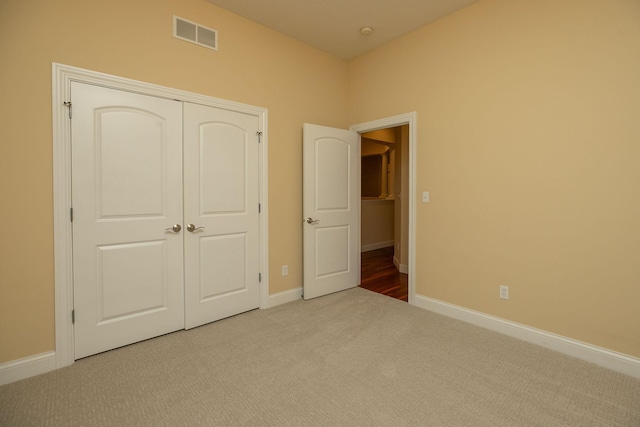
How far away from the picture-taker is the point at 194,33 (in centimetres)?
271

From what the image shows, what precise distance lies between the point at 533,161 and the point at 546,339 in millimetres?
1469

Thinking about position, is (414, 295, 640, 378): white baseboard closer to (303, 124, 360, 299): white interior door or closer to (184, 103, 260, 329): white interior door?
(303, 124, 360, 299): white interior door

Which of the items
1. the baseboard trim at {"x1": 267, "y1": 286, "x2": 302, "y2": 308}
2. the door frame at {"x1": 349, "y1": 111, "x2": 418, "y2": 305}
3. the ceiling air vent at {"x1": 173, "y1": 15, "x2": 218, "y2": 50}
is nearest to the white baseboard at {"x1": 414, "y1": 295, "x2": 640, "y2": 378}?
the door frame at {"x1": 349, "y1": 111, "x2": 418, "y2": 305}

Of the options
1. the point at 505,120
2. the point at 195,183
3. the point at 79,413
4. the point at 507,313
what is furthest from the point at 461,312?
the point at 79,413

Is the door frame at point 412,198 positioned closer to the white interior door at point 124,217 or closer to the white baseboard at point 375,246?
the white interior door at point 124,217

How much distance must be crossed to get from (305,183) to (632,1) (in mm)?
2931

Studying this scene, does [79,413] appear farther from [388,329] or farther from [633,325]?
[633,325]

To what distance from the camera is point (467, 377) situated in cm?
200

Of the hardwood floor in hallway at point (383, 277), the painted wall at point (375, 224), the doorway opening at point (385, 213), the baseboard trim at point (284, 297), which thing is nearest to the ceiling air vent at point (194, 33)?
the baseboard trim at point (284, 297)

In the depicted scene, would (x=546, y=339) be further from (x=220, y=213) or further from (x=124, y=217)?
(x=124, y=217)

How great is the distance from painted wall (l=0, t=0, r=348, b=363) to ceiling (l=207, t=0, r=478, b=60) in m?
0.16

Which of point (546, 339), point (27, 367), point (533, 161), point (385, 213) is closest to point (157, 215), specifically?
point (27, 367)

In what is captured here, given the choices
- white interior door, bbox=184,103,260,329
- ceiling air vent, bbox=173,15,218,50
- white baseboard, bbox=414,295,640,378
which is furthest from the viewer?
white interior door, bbox=184,103,260,329

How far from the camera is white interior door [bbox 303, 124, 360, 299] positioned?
349 centimetres
